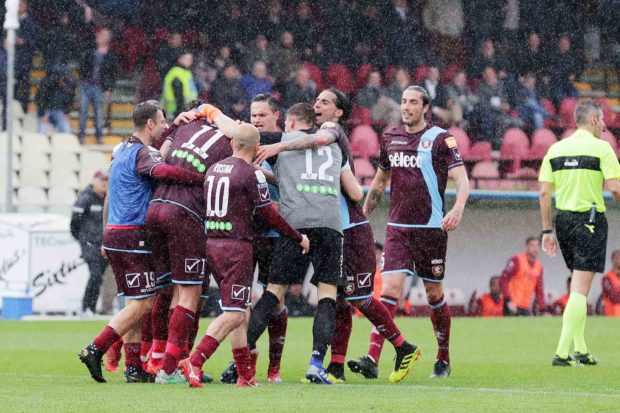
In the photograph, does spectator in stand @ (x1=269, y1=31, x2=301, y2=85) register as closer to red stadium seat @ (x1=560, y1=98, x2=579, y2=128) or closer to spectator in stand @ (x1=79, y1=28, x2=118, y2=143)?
spectator in stand @ (x1=79, y1=28, x2=118, y2=143)

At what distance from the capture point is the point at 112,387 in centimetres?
951

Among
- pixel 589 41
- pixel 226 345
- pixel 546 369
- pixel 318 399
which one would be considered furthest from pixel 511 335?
pixel 589 41

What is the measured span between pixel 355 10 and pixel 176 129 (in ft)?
58.0

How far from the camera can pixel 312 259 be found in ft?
33.5

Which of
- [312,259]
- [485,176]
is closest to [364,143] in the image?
[485,176]

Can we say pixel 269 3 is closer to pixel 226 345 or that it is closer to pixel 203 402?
pixel 226 345

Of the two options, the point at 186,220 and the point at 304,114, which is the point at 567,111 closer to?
the point at 304,114

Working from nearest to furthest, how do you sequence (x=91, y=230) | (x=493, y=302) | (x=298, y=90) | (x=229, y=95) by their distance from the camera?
1. (x=91, y=230)
2. (x=493, y=302)
3. (x=229, y=95)
4. (x=298, y=90)

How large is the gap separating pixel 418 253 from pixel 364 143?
12.9 meters

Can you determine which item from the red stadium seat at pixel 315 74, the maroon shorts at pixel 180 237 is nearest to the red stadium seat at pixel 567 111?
the red stadium seat at pixel 315 74

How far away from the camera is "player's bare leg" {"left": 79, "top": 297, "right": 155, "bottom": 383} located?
9.83 meters

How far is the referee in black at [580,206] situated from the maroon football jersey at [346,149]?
1.92m

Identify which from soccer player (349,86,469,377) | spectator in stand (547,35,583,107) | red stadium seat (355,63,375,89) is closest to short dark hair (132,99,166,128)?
soccer player (349,86,469,377)

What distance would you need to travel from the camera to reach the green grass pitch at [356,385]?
26.9 feet
